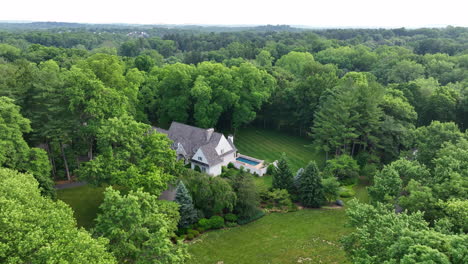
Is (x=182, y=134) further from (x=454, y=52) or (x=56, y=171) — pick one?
(x=454, y=52)

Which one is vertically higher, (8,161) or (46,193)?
(8,161)

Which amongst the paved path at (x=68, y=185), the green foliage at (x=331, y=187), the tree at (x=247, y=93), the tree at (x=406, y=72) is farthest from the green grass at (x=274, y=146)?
the tree at (x=406, y=72)

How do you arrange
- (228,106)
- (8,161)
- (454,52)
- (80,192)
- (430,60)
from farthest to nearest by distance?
(454,52), (430,60), (228,106), (80,192), (8,161)

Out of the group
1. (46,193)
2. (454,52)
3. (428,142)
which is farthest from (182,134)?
(454,52)

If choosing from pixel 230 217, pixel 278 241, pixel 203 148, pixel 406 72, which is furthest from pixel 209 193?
pixel 406 72

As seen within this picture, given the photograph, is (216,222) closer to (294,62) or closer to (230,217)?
(230,217)

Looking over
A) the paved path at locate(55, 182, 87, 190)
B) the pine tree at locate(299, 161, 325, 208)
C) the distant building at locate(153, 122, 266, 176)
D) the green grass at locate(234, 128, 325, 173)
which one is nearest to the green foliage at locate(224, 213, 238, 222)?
the pine tree at locate(299, 161, 325, 208)

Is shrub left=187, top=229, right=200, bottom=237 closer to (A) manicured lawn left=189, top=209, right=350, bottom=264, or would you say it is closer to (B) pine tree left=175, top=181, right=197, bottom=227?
(A) manicured lawn left=189, top=209, right=350, bottom=264

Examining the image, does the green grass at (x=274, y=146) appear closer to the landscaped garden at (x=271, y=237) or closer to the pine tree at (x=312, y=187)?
the pine tree at (x=312, y=187)
